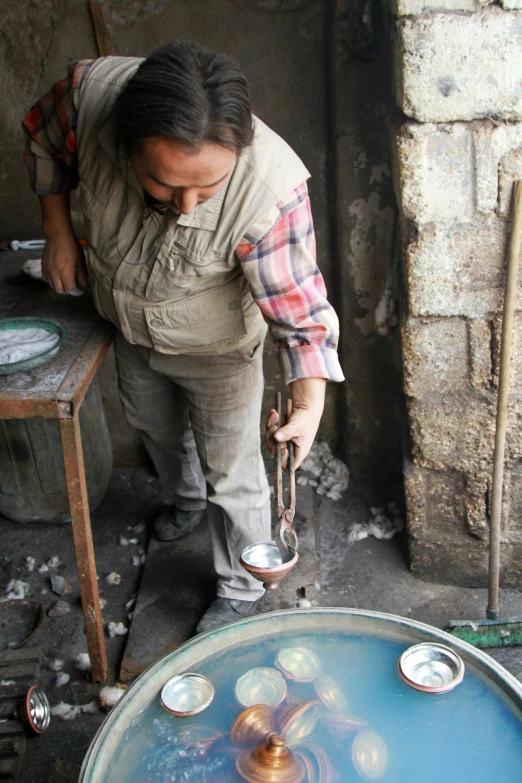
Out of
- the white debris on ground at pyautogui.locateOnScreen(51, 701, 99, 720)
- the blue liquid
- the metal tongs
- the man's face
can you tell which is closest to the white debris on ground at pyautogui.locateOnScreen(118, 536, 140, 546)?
the white debris on ground at pyautogui.locateOnScreen(51, 701, 99, 720)

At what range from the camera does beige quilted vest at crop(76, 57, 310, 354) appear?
6.25ft

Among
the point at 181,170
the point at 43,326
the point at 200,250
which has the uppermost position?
the point at 181,170

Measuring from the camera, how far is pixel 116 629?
279 centimetres

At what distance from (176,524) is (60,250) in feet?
4.25

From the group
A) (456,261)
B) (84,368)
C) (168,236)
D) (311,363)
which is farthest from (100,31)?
(311,363)

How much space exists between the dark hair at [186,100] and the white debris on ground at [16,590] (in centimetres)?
197

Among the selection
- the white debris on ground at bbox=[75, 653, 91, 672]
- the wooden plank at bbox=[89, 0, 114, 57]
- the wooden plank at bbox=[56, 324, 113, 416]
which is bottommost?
the white debris on ground at bbox=[75, 653, 91, 672]

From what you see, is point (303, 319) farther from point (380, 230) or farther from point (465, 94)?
point (380, 230)

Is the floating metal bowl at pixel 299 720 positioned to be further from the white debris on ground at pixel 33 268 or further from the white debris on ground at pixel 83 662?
the white debris on ground at pixel 33 268

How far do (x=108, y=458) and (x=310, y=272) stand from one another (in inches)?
70.5

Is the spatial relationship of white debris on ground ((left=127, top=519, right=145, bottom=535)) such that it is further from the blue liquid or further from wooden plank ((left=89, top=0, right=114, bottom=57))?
wooden plank ((left=89, top=0, right=114, bottom=57))

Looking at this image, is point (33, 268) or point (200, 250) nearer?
point (200, 250)

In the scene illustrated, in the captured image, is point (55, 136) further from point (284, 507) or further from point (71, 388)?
point (284, 507)

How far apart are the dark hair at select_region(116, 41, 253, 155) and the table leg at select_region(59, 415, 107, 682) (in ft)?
2.62
